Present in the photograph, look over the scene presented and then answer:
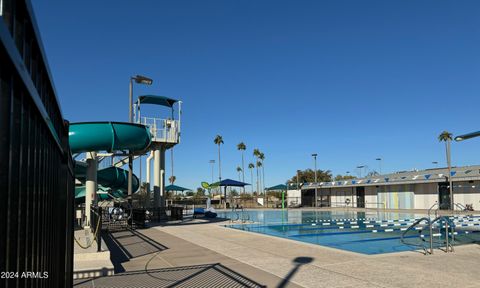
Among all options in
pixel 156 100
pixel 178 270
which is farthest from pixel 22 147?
pixel 156 100

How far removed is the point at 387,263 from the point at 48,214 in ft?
28.0

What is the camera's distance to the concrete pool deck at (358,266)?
289 inches

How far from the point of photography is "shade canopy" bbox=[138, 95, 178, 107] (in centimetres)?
2609

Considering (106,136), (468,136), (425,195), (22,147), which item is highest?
(106,136)

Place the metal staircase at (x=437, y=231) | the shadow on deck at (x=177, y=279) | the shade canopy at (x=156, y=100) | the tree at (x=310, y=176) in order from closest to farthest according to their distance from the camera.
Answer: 1. the shadow on deck at (x=177, y=279)
2. the metal staircase at (x=437, y=231)
3. the shade canopy at (x=156, y=100)
4. the tree at (x=310, y=176)

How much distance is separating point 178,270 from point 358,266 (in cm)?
419

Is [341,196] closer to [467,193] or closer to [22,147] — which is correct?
[467,193]

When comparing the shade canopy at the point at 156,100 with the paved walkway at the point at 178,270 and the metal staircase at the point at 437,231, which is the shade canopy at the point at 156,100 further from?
the metal staircase at the point at 437,231

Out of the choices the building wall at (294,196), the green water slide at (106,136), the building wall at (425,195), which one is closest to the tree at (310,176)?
the building wall at (294,196)

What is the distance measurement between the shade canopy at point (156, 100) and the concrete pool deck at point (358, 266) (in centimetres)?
1565

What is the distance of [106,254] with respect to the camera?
28.7 ft

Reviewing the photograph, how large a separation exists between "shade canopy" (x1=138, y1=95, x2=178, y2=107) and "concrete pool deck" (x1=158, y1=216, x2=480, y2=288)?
1565cm

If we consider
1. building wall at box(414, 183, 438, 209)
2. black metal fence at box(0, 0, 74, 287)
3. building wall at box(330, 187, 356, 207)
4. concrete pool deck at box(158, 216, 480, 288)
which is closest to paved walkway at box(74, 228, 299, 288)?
concrete pool deck at box(158, 216, 480, 288)

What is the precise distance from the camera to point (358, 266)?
8.88m
